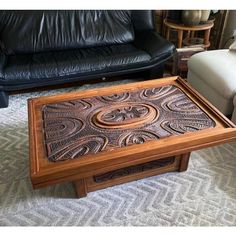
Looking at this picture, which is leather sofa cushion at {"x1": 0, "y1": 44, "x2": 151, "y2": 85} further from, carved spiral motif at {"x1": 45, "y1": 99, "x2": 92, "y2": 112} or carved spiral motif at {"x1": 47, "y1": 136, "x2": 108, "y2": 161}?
carved spiral motif at {"x1": 47, "y1": 136, "x2": 108, "y2": 161}

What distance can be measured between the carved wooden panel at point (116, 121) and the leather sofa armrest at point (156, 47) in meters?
0.79

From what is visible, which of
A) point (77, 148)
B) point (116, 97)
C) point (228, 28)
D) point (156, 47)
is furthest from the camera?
point (228, 28)

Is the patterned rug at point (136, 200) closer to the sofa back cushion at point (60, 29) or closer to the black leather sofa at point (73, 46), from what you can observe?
the black leather sofa at point (73, 46)

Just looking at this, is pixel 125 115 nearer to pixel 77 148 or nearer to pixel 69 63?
pixel 77 148

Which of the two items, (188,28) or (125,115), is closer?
(125,115)

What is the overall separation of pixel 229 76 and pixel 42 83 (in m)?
1.50

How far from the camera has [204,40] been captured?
106 inches

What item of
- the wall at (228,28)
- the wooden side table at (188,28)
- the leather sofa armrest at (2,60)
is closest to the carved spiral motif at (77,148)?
the leather sofa armrest at (2,60)

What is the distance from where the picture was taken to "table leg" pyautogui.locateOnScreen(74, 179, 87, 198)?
1.34m

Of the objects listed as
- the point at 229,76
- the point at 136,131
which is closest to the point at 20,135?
the point at 136,131

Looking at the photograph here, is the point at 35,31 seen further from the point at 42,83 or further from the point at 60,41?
the point at 42,83

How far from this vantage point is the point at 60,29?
2.47 m

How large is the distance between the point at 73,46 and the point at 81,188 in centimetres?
157

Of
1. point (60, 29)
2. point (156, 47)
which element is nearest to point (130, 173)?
point (156, 47)
